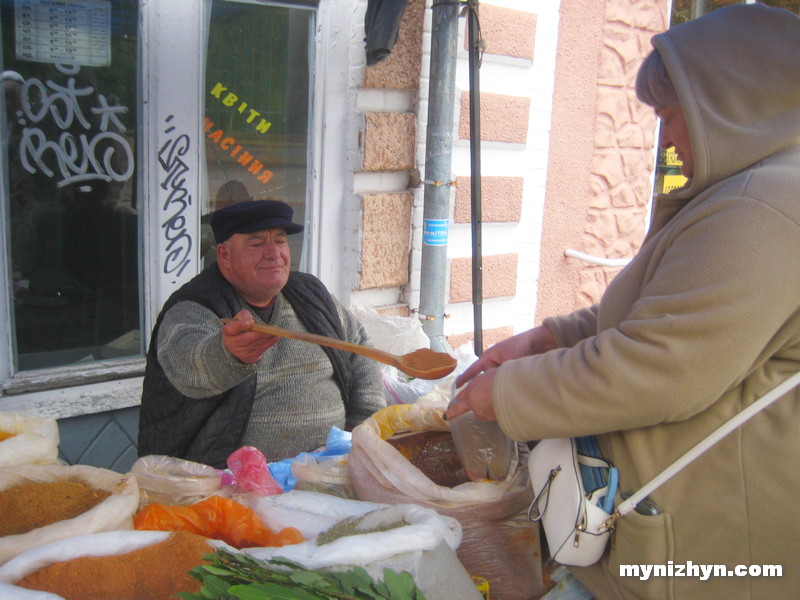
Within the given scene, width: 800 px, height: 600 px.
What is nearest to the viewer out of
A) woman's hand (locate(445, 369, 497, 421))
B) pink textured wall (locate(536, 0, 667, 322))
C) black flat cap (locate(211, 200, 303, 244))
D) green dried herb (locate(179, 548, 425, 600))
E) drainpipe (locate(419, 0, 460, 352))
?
green dried herb (locate(179, 548, 425, 600))

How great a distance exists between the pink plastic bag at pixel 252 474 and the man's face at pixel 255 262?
0.70 metres

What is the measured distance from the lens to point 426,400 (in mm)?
2062

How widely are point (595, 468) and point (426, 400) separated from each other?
0.79 metres

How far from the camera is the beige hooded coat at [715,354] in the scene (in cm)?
112

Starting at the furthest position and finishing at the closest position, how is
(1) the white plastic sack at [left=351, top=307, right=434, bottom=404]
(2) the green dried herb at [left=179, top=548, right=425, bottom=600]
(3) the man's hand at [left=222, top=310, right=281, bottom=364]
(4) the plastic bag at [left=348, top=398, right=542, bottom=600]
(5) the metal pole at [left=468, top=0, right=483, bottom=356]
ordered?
1. (5) the metal pole at [left=468, top=0, right=483, bottom=356]
2. (1) the white plastic sack at [left=351, top=307, right=434, bottom=404]
3. (3) the man's hand at [left=222, top=310, right=281, bottom=364]
4. (4) the plastic bag at [left=348, top=398, right=542, bottom=600]
5. (2) the green dried herb at [left=179, top=548, right=425, bottom=600]

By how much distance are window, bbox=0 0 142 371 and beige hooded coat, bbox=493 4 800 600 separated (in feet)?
7.06

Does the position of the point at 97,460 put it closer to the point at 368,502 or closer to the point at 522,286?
the point at 368,502

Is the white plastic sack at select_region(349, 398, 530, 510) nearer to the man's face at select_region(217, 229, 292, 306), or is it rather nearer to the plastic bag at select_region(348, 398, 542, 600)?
the plastic bag at select_region(348, 398, 542, 600)

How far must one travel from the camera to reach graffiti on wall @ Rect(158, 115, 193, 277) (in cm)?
297

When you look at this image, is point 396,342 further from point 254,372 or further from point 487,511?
point 487,511

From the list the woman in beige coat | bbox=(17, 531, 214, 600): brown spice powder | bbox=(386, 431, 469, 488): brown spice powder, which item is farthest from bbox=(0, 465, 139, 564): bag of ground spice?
the woman in beige coat

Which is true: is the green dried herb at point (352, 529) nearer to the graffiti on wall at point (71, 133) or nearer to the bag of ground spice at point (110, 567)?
the bag of ground spice at point (110, 567)

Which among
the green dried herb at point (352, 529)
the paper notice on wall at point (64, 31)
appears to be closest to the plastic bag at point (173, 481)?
the green dried herb at point (352, 529)

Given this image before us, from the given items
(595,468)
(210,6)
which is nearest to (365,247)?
(210,6)
